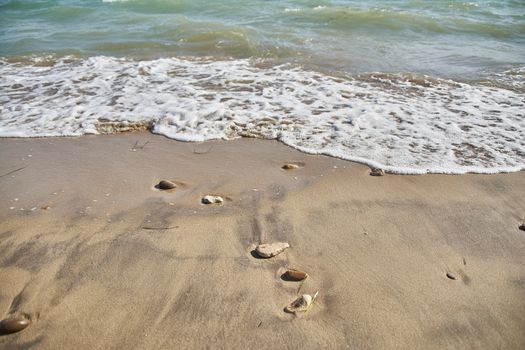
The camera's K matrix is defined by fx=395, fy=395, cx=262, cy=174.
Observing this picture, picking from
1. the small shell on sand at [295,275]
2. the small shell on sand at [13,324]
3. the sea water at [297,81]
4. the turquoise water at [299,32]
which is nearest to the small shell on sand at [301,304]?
the small shell on sand at [295,275]

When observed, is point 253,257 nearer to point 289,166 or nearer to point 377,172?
point 289,166

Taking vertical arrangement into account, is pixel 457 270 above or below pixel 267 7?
below

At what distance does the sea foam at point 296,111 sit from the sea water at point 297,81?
0.8 inches

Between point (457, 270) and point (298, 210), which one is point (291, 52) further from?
point (457, 270)

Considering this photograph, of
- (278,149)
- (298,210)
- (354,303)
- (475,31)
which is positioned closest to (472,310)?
A: (354,303)

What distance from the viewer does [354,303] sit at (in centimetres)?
193

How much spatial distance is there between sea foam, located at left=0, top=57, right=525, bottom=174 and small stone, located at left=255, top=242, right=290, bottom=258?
1.33 m

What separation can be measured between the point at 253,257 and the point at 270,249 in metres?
0.11

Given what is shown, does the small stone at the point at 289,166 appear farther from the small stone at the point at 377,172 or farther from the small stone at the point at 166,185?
the small stone at the point at 166,185

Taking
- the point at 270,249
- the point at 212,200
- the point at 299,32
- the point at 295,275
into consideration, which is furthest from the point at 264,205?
the point at 299,32

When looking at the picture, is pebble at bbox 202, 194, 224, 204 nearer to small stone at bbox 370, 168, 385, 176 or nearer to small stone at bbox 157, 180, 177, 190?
small stone at bbox 157, 180, 177, 190

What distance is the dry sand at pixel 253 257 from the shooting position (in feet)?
5.88

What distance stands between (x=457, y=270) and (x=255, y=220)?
3.92ft

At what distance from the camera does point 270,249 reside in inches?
88.2
